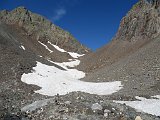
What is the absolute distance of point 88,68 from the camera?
73.8 meters

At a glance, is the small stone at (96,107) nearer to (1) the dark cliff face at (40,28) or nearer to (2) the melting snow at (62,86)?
(2) the melting snow at (62,86)

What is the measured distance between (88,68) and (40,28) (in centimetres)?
5910

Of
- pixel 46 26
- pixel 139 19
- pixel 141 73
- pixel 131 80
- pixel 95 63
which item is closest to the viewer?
pixel 131 80

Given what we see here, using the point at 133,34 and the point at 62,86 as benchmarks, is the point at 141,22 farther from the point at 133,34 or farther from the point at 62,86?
the point at 62,86

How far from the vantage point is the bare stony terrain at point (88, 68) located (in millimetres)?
20641

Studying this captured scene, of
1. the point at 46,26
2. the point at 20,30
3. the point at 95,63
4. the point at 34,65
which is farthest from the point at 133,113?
the point at 46,26

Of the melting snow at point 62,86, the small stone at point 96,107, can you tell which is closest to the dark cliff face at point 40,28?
the melting snow at point 62,86

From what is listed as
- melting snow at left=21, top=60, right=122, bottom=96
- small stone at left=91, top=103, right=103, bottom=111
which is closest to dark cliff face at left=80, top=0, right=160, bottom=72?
melting snow at left=21, top=60, right=122, bottom=96

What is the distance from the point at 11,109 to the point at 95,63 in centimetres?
5724

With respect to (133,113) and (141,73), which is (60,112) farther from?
(141,73)

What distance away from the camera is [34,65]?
54406mm

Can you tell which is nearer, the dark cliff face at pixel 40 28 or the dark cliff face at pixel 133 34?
the dark cliff face at pixel 133 34

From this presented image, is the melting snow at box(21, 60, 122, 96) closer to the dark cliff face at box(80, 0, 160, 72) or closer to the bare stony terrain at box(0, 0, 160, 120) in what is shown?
the bare stony terrain at box(0, 0, 160, 120)

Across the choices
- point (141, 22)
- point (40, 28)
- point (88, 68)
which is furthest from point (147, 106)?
point (40, 28)
